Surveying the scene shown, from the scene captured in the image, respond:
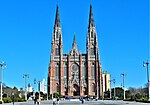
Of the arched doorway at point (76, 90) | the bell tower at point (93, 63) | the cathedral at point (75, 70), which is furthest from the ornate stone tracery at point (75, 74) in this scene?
the bell tower at point (93, 63)

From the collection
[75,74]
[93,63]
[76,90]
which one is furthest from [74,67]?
[76,90]

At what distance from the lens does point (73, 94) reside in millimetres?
142250

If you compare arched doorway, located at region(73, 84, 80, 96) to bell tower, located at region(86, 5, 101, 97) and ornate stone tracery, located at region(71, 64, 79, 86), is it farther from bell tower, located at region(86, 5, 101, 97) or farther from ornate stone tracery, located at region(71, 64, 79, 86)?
bell tower, located at region(86, 5, 101, 97)

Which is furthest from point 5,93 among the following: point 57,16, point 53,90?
point 57,16

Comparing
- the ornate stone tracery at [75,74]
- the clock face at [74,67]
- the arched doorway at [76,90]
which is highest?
the clock face at [74,67]

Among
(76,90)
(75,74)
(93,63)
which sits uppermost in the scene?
(93,63)

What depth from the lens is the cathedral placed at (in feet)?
457

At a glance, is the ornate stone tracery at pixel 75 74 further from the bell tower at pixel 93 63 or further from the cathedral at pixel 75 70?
the bell tower at pixel 93 63

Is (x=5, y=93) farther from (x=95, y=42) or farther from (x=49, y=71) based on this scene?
(x=95, y=42)

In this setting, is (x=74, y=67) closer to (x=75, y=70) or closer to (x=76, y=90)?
(x=75, y=70)

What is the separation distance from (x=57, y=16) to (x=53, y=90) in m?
29.6

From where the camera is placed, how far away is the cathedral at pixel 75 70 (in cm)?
13939

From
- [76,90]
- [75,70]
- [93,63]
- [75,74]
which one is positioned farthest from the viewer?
[75,70]

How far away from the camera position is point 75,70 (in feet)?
470
